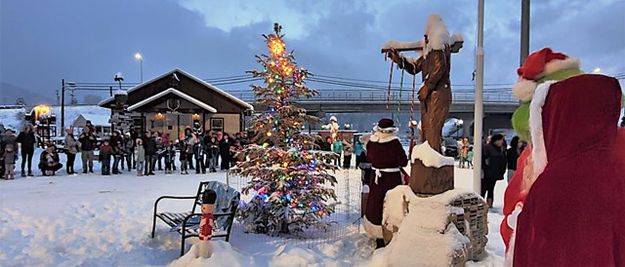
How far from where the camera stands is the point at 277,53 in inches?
271

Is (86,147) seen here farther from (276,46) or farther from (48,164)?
(276,46)

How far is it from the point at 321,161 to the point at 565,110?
5.27 m

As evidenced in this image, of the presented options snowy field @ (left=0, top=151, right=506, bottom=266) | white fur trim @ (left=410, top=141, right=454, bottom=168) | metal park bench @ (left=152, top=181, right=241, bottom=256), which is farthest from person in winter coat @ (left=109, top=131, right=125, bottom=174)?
white fur trim @ (left=410, top=141, right=454, bottom=168)

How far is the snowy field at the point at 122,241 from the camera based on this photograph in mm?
5289

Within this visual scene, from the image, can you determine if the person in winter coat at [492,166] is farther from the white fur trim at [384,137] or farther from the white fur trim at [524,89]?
the white fur trim at [524,89]

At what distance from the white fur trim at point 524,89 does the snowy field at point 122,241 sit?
317 cm

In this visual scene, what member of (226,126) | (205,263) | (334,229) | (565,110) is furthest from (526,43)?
(226,126)

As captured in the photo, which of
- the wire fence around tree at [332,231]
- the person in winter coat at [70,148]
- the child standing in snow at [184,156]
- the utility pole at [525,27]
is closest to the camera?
the wire fence around tree at [332,231]

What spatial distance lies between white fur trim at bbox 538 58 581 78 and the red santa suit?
58cm

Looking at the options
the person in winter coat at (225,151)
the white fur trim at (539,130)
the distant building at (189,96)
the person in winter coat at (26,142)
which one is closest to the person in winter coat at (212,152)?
the person in winter coat at (225,151)

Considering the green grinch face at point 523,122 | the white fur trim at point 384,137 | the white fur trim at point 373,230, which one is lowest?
the white fur trim at point 373,230

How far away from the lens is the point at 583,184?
163 cm

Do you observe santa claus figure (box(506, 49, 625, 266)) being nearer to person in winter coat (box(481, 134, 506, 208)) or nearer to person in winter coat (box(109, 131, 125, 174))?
person in winter coat (box(481, 134, 506, 208))

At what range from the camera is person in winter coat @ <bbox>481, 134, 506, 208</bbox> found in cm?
883
